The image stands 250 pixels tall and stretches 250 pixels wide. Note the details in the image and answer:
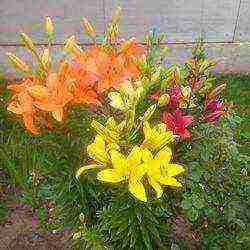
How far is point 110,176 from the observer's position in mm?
2016

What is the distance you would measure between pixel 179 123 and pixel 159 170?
0.80 feet

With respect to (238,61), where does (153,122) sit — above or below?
above

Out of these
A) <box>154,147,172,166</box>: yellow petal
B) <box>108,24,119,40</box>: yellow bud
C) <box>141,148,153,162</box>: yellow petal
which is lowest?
<box>154,147,172,166</box>: yellow petal

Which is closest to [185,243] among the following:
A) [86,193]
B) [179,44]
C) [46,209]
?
[86,193]

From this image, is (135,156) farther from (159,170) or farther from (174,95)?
(174,95)

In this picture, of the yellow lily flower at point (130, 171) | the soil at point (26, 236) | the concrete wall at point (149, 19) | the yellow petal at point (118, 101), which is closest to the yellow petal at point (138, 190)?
the yellow lily flower at point (130, 171)

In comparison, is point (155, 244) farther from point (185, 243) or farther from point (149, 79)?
point (149, 79)

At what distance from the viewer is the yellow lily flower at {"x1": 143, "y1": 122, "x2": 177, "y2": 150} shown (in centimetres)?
203

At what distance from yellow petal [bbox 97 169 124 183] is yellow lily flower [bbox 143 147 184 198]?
10cm

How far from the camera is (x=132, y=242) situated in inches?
93.3

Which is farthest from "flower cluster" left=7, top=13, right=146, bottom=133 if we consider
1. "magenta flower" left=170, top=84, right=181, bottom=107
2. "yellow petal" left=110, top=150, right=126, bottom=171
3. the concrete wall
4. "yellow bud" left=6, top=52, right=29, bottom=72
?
the concrete wall

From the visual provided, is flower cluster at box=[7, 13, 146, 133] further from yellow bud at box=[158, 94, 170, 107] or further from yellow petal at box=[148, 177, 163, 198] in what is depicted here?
yellow petal at box=[148, 177, 163, 198]

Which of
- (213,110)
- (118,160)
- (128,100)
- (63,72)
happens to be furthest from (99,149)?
(213,110)

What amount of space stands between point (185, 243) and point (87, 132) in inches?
28.2
